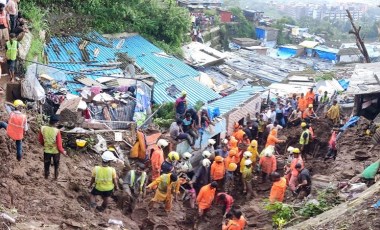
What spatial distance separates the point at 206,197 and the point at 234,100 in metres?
9.20

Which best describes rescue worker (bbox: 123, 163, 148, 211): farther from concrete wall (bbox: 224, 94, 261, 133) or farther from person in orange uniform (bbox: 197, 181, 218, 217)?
concrete wall (bbox: 224, 94, 261, 133)

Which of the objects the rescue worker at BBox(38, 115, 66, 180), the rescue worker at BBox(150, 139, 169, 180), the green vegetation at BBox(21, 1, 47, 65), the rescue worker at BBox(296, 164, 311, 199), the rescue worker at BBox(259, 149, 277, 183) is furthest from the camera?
the green vegetation at BBox(21, 1, 47, 65)

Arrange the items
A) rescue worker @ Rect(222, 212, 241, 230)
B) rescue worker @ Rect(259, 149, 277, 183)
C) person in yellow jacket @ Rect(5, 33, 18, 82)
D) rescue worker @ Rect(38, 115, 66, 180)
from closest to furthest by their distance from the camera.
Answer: rescue worker @ Rect(222, 212, 241, 230)
rescue worker @ Rect(38, 115, 66, 180)
person in yellow jacket @ Rect(5, 33, 18, 82)
rescue worker @ Rect(259, 149, 277, 183)

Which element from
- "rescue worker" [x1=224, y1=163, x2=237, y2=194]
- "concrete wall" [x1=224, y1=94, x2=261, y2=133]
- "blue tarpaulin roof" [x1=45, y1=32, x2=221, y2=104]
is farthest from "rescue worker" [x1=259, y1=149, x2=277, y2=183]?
"blue tarpaulin roof" [x1=45, y1=32, x2=221, y2=104]

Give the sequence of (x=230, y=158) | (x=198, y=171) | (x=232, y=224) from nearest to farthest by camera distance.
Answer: (x=232, y=224) → (x=198, y=171) → (x=230, y=158)

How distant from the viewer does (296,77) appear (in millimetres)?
29047

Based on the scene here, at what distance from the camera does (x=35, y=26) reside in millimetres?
18219

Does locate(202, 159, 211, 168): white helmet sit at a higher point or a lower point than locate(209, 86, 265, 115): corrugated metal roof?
higher

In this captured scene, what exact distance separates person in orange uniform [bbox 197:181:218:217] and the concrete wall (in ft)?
22.5

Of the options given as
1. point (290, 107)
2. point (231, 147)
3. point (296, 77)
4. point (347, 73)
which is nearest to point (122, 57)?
point (290, 107)

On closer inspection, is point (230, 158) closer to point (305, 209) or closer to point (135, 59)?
point (305, 209)

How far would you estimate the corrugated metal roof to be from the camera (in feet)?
61.4

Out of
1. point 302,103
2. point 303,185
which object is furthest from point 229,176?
point 302,103

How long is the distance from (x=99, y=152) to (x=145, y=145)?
4.11 feet
